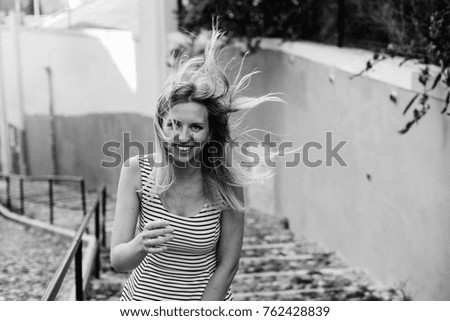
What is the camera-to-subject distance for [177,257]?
273cm

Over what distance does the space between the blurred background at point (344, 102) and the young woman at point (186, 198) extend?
1.01 metres

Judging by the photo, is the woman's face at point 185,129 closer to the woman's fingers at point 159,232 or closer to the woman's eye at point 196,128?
the woman's eye at point 196,128

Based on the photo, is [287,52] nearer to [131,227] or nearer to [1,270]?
[1,270]

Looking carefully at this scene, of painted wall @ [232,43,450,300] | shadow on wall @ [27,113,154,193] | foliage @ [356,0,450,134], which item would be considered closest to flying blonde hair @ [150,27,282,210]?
foliage @ [356,0,450,134]

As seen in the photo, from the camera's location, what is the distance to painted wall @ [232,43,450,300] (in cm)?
571

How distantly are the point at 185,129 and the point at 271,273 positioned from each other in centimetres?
513

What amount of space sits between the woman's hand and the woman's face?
0.90ft

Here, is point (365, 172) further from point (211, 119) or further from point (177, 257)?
point (177, 257)

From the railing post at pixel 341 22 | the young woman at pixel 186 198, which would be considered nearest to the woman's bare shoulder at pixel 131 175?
the young woman at pixel 186 198

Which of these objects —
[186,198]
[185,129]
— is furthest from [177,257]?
[185,129]

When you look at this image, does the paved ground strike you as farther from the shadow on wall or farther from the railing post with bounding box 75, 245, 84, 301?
the shadow on wall

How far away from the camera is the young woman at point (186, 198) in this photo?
8.86 feet

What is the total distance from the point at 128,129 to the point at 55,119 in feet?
15.8
